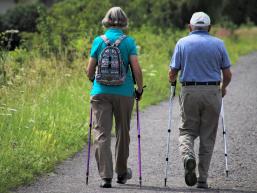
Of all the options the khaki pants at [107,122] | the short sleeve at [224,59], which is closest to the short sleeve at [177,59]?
the short sleeve at [224,59]

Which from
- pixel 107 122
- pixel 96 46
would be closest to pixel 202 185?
pixel 107 122

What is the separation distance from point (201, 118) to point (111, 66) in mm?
1085

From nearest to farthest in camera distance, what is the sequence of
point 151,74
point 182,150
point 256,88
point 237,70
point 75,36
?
point 182,150, point 151,74, point 256,88, point 75,36, point 237,70

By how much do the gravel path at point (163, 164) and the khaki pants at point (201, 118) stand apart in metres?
0.35

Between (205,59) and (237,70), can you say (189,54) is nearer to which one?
(205,59)

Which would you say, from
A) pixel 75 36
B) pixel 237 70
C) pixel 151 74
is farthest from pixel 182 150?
pixel 237 70

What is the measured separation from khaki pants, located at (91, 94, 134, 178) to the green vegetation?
85cm

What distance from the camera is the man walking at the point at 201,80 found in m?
8.59

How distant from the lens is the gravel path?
28.0ft

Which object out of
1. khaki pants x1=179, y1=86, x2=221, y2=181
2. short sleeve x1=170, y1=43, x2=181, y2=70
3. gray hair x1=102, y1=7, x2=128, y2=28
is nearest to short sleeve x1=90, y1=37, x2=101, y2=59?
gray hair x1=102, y1=7, x2=128, y2=28

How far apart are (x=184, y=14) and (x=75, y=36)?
14.0 m

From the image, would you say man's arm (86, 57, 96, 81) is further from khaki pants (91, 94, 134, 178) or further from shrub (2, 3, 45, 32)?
shrub (2, 3, 45, 32)

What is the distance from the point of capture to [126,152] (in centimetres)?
873

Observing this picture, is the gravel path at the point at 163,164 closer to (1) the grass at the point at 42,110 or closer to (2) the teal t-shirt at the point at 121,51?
(1) the grass at the point at 42,110
